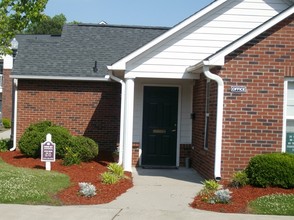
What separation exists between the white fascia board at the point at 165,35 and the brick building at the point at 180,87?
1.0 inches

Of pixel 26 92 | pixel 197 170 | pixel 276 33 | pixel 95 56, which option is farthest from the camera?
pixel 95 56

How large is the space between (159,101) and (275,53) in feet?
14.5

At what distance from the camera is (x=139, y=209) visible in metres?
8.27

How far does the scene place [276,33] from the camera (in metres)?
10.6

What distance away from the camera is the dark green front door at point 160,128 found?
555 inches

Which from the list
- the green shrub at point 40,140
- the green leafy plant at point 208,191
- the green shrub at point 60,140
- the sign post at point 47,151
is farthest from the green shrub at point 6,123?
the green leafy plant at point 208,191

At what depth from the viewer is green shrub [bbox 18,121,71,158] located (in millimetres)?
13469

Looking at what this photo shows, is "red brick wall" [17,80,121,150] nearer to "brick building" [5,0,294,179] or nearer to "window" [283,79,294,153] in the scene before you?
"brick building" [5,0,294,179]

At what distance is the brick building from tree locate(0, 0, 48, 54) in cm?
91

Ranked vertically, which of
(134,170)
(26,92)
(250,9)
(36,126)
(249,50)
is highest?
(250,9)

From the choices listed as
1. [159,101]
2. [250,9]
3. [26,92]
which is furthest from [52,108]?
[250,9]

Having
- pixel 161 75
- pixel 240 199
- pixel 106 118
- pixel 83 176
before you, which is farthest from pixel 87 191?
pixel 106 118

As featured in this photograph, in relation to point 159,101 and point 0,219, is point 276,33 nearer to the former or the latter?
point 159,101

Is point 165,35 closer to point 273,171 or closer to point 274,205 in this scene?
point 273,171
